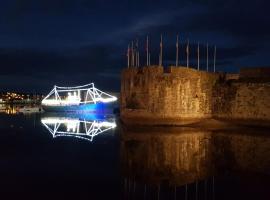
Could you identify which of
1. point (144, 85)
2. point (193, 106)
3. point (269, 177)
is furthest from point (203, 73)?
point (269, 177)

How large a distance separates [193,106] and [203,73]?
2.56m

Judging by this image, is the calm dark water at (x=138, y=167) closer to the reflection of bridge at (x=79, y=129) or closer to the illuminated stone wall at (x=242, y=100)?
the reflection of bridge at (x=79, y=129)

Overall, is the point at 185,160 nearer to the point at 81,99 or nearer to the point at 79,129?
the point at 79,129

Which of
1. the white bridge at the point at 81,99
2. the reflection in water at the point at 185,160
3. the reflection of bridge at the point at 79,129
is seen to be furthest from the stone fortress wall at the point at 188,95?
the white bridge at the point at 81,99

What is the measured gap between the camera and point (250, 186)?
396 inches

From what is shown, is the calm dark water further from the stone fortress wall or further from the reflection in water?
the stone fortress wall

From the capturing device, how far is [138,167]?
12.4 metres

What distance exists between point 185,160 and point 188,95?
1353 cm

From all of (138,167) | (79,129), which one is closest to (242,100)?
(79,129)

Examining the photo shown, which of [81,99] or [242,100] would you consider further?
[81,99]

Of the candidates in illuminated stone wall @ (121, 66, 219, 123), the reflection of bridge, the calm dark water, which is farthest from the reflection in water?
illuminated stone wall @ (121, 66, 219, 123)

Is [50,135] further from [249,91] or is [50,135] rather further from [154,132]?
[249,91]

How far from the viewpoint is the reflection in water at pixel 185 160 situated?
9.98 metres

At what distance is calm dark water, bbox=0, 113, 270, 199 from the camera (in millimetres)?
9414
